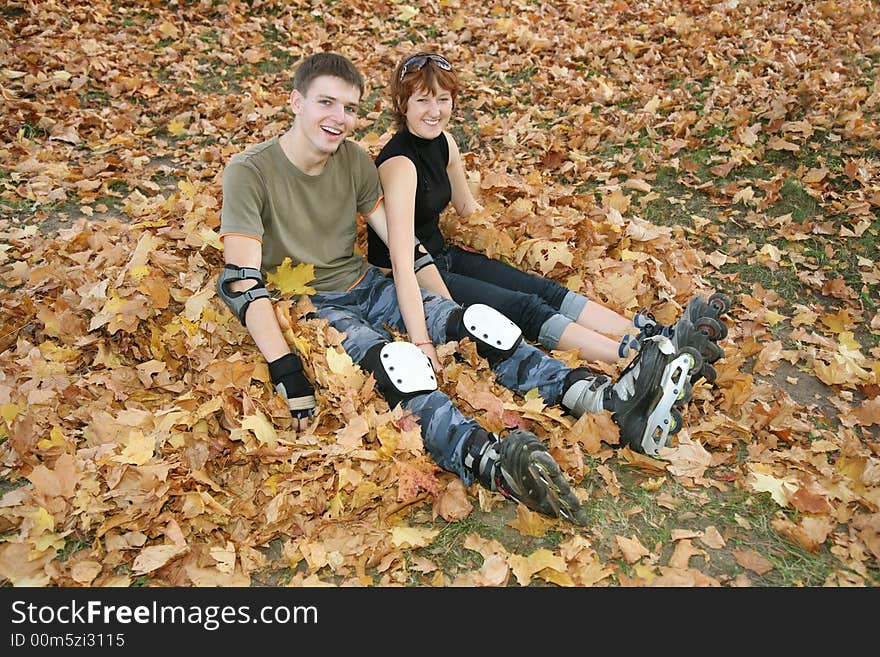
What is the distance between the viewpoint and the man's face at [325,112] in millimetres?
3262

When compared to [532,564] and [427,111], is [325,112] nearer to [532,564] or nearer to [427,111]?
[427,111]

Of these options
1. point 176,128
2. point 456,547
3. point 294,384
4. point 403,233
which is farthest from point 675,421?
point 176,128

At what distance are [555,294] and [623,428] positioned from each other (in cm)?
102

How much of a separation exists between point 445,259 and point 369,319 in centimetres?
67

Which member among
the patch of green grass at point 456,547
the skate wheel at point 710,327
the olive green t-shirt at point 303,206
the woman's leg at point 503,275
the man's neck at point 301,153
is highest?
the man's neck at point 301,153

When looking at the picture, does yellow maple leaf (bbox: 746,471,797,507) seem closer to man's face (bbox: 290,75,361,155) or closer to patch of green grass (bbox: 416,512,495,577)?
patch of green grass (bbox: 416,512,495,577)

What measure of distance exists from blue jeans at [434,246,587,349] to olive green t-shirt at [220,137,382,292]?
1.80ft

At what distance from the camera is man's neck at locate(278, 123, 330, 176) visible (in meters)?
3.34

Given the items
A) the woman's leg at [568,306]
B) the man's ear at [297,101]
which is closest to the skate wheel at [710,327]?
the woman's leg at [568,306]

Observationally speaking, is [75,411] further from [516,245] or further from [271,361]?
[516,245]

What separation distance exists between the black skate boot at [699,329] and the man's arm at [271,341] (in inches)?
62.9

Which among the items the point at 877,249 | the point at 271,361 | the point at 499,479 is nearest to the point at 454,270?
the point at 271,361

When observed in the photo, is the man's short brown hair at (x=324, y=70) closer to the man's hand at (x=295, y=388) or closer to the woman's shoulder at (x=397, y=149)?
the woman's shoulder at (x=397, y=149)

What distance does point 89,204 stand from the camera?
18.1 feet
